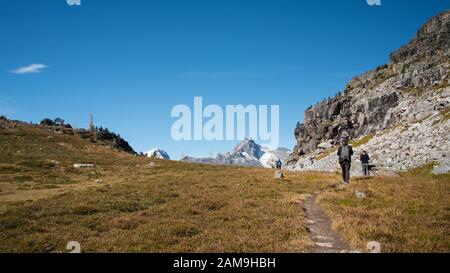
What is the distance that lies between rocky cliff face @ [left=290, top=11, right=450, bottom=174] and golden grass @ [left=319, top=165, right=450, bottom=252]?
26.1m

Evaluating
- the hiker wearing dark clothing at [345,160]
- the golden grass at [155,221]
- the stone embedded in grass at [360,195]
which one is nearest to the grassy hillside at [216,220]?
the golden grass at [155,221]

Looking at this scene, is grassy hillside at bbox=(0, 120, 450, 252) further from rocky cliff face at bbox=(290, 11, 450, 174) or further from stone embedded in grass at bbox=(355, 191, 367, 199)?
rocky cliff face at bbox=(290, 11, 450, 174)

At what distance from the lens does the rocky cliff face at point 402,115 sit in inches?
2138

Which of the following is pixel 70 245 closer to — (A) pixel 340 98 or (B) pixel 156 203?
(B) pixel 156 203

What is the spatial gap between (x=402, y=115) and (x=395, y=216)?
105589mm

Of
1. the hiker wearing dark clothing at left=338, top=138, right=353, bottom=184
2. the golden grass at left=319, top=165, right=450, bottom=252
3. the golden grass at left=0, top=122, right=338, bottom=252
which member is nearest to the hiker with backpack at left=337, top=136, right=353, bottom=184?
the hiker wearing dark clothing at left=338, top=138, right=353, bottom=184

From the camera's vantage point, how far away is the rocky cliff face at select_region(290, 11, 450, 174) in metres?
54.3

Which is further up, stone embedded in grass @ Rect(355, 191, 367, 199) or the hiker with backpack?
the hiker with backpack

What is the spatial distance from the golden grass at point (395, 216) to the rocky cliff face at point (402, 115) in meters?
26.1

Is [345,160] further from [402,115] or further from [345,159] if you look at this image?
[402,115]

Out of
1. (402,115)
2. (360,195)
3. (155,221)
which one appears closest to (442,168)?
(360,195)

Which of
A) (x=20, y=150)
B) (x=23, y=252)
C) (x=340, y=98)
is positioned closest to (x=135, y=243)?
(x=23, y=252)

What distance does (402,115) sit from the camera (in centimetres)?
11244

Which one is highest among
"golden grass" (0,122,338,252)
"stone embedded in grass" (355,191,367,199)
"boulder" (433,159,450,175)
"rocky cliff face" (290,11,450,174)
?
"rocky cliff face" (290,11,450,174)
